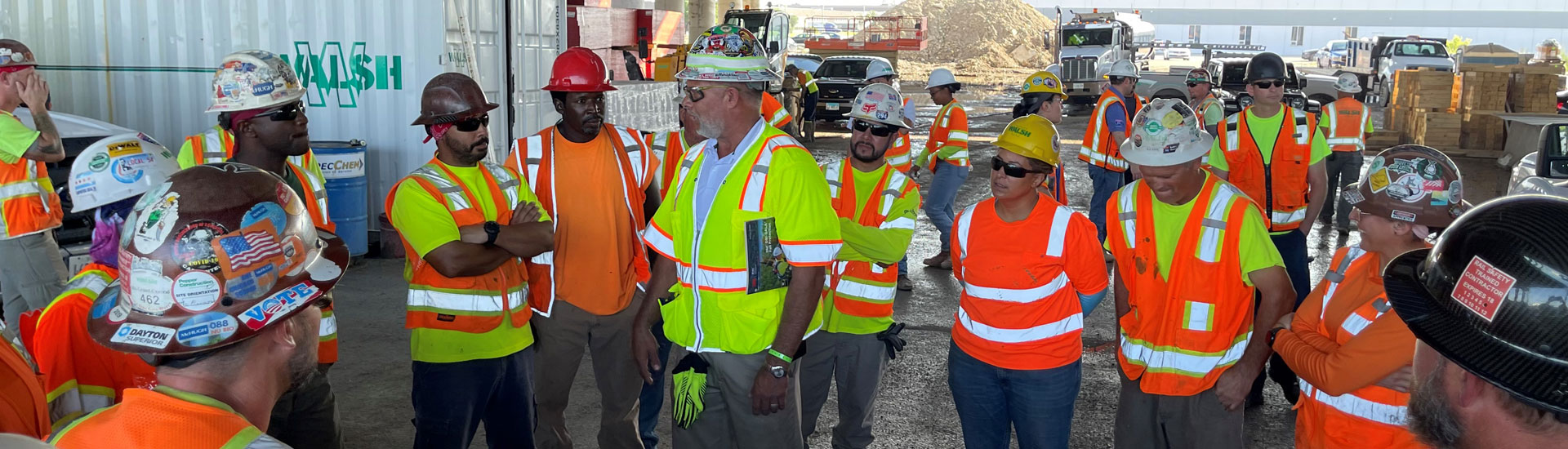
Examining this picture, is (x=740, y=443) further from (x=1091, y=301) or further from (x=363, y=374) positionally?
(x=363, y=374)

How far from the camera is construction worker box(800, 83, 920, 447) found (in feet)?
14.2

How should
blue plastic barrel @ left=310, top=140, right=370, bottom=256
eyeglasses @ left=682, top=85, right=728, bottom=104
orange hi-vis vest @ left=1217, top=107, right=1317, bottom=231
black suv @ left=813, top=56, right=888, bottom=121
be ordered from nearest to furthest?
1. eyeglasses @ left=682, top=85, right=728, bottom=104
2. orange hi-vis vest @ left=1217, top=107, right=1317, bottom=231
3. blue plastic barrel @ left=310, top=140, right=370, bottom=256
4. black suv @ left=813, top=56, right=888, bottom=121

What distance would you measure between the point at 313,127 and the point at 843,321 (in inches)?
256

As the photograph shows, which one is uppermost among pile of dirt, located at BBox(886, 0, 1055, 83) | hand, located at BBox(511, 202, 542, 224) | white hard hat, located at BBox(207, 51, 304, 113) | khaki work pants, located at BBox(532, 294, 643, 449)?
pile of dirt, located at BBox(886, 0, 1055, 83)

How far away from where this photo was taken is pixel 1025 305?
3699mm

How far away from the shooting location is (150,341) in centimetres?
163

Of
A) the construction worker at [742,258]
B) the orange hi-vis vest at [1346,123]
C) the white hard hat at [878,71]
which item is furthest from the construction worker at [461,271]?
the white hard hat at [878,71]

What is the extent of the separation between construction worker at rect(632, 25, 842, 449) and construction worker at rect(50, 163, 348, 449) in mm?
1593

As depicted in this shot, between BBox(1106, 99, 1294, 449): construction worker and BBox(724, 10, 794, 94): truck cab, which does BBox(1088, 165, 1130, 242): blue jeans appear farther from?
BBox(724, 10, 794, 94): truck cab

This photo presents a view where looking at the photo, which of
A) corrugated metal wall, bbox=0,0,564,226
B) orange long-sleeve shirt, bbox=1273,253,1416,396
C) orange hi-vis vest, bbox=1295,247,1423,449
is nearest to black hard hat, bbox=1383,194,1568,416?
orange long-sleeve shirt, bbox=1273,253,1416,396

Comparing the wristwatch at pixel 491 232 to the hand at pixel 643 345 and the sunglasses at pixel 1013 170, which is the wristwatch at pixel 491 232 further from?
the sunglasses at pixel 1013 170

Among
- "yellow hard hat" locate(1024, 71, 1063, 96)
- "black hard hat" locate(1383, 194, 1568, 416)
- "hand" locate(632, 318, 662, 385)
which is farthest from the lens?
"yellow hard hat" locate(1024, 71, 1063, 96)

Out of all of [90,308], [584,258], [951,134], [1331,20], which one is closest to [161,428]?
[90,308]

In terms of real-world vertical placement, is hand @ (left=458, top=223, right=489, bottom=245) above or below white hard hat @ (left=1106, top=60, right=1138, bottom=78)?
below
